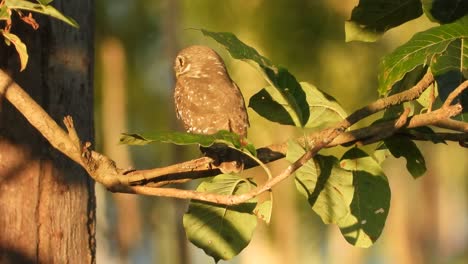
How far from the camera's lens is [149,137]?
2.19 metres

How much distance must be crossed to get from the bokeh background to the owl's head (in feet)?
41.2

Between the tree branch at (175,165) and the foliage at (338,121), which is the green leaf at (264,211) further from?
the tree branch at (175,165)

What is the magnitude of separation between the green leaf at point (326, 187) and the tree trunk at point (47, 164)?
51.7 inches

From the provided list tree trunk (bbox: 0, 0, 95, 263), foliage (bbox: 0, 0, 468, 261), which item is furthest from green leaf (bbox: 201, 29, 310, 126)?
tree trunk (bbox: 0, 0, 95, 263)

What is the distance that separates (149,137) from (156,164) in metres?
22.1

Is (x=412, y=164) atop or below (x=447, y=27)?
below

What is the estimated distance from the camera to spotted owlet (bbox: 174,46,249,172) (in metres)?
4.40

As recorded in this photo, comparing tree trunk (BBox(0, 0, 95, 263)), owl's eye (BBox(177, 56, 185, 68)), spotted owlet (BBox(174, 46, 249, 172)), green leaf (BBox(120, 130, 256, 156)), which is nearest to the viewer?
green leaf (BBox(120, 130, 256, 156))

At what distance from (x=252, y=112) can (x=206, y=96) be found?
14.3 metres

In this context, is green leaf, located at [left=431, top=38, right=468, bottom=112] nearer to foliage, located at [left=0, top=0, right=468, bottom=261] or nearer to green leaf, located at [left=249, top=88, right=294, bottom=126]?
foliage, located at [left=0, top=0, right=468, bottom=261]

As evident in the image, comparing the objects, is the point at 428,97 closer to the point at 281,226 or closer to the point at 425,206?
the point at 281,226

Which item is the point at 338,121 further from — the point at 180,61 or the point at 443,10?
the point at 180,61

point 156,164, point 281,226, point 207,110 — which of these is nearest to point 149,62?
point 156,164

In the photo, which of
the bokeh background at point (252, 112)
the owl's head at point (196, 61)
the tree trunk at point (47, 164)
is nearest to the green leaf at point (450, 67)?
the tree trunk at point (47, 164)
